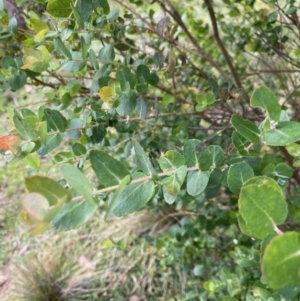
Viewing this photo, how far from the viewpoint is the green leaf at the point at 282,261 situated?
32 cm

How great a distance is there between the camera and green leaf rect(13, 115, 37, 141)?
58cm

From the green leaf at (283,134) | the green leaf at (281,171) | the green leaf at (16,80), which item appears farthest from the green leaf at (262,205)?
the green leaf at (16,80)

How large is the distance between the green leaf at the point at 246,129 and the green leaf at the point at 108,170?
0.15 metres

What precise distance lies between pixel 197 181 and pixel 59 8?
0.31 meters

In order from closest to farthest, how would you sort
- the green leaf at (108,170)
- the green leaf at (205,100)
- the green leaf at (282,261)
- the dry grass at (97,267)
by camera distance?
the green leaf at (282,261)
the green leaf at (108,170)
the green leaf at (205,100)
the dry grass at (97,267)

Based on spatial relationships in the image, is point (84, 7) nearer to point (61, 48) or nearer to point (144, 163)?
point (61, 48)

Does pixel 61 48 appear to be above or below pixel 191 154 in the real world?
above

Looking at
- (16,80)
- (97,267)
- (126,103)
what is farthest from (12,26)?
(97,267)

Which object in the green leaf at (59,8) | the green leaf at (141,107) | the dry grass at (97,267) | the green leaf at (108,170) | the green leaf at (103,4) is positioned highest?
the green leaf at (59,8)

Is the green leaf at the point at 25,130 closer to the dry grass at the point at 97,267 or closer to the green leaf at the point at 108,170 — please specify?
the green leaf at the point at 108,170

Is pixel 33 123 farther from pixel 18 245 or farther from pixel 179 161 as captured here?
pixel 18 245

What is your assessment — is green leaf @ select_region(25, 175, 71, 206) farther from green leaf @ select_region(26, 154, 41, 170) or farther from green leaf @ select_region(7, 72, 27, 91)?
green leaf @ select_region(7, 72, 27, 91)

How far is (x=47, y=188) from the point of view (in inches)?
14.6

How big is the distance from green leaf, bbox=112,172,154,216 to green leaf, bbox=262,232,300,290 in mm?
169
